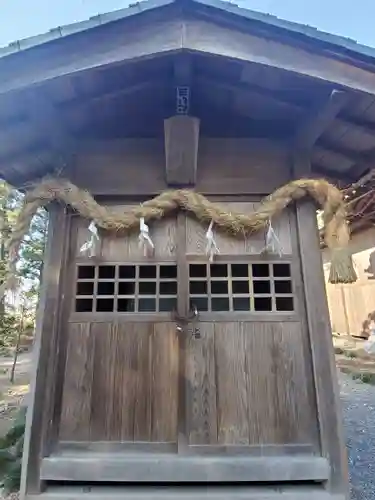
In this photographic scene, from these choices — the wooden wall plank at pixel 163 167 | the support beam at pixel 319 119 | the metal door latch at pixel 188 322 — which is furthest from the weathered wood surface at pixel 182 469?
the support beam at pixel 319 119

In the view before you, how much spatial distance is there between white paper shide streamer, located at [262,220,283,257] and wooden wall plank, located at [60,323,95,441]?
1.40 metres

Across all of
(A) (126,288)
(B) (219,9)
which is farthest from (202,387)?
(B) (219,9)

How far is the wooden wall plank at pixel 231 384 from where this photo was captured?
2221 mm

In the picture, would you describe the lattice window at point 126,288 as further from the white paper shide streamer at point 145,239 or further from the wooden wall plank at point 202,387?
the wooden wall plank at point 202,387

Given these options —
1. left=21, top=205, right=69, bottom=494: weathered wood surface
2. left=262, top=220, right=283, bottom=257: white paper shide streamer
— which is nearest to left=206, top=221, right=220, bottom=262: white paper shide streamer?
left=262, top=220, right=283, bottom=257: white paper shide streamer

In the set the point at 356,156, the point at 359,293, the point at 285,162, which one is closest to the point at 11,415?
the point at 285,162

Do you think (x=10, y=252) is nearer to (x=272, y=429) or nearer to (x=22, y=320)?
(x=272, y=429)

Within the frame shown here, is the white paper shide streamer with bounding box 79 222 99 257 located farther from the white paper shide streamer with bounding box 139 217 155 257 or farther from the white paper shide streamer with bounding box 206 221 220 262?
the white paper shide streamer with bounding box 206 221 220 262

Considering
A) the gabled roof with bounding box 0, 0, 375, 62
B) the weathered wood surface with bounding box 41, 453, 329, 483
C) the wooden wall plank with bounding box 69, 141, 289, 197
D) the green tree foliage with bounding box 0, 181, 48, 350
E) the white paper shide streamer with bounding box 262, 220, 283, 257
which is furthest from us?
the green tree foliage with bounding box 0, 181, 48, 350

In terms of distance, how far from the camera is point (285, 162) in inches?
105

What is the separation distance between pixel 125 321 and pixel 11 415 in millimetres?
4521

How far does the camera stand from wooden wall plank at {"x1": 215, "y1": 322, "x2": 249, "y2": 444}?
2221 millimetres

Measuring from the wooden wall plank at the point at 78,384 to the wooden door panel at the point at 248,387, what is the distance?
68cm

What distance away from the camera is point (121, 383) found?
2307 mm
